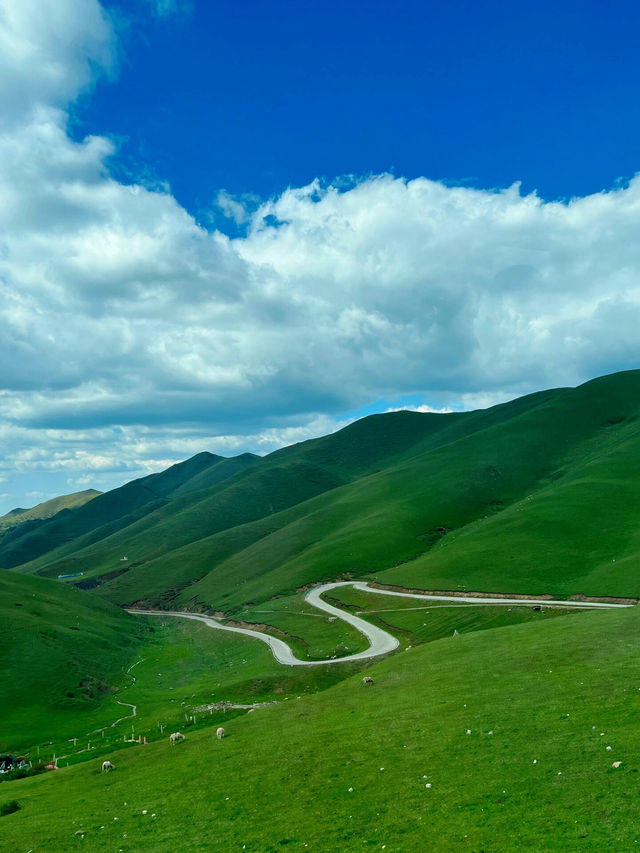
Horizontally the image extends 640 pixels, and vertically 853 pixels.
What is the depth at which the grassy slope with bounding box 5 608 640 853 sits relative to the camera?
23.7 m

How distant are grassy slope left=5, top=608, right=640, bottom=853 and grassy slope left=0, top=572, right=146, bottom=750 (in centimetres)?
3915

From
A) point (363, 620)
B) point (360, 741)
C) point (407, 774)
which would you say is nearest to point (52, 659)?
point (363, 620)

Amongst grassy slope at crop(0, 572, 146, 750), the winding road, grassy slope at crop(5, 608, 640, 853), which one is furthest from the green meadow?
the winding road

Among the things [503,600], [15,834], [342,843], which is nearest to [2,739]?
[15,834]

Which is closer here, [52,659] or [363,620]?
[52,659]

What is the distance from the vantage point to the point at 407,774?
29.8 metres

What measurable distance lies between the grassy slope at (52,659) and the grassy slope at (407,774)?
39.1 meters

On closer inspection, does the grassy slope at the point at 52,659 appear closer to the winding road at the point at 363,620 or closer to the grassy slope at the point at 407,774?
the winding road at the point at 363,620

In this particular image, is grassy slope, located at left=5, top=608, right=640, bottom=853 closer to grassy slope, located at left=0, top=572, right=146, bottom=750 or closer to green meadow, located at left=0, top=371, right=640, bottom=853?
green meadow, located at left=0, top=371, right=640, bottom=853

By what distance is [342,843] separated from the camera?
24.5m

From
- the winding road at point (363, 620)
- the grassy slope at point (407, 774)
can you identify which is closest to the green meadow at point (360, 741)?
the grassy slope at point (407, 774)

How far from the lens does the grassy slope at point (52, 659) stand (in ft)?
269

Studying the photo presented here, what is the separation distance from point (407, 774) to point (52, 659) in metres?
91.4

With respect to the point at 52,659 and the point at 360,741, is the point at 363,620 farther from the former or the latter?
the point at 360,741
